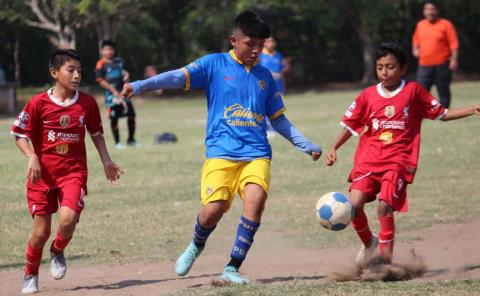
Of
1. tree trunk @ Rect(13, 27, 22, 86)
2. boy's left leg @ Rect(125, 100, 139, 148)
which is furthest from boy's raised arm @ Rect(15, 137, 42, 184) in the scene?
tree trunk @ Rect(13, 27, 22, 86)

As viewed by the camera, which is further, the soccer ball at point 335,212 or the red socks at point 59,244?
the red socks at point 59,244

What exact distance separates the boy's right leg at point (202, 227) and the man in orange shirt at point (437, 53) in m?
11.5

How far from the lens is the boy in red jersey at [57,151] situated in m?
6.95

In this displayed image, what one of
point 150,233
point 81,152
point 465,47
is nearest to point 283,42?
point 465,47

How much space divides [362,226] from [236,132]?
138cm

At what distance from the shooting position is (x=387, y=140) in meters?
7.45

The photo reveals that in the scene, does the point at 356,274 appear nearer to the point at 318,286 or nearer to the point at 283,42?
the point at 318,286

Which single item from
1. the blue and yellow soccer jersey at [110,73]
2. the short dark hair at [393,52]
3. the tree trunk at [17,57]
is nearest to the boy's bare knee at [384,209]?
the short dark hair at [393,52]

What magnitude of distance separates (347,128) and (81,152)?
6.89ft

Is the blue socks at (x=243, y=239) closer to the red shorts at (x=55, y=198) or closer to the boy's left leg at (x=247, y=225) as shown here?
the boy's left leg at (x=247, y=225)

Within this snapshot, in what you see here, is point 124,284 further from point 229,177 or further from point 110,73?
point 110,73

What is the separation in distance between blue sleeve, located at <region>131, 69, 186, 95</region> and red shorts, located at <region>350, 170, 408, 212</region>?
1.59 meters

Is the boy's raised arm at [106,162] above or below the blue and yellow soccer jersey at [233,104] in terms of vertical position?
below

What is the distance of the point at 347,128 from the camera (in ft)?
25.0
